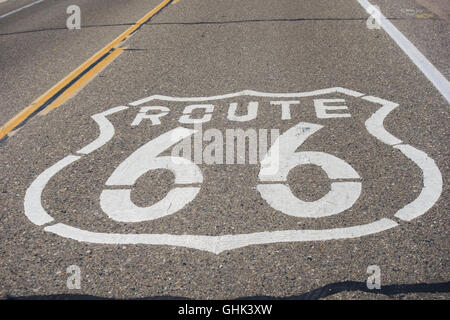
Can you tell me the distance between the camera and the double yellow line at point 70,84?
5.22 m

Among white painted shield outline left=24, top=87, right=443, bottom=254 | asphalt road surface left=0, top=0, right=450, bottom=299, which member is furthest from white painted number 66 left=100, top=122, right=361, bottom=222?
white painted shield outline left=24, top=87, right=443, bottom=254

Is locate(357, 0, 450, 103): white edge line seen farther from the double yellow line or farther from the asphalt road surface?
the double yellow line

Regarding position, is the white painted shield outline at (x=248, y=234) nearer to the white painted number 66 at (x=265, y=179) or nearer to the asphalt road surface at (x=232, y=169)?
the asphalt road surface at (x=232, y=169)

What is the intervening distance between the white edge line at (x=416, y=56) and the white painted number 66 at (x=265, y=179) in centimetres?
178

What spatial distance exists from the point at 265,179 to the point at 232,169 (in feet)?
1.06

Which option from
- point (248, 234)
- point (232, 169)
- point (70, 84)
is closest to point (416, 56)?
point (232, 169)

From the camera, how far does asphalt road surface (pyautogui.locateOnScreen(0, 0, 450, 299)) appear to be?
271 cm

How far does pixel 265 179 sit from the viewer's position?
3.60 meters

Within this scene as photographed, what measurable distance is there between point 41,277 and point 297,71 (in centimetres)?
417

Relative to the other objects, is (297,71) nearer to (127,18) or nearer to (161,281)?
(161,281)

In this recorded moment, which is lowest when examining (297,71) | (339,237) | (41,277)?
(41,277)

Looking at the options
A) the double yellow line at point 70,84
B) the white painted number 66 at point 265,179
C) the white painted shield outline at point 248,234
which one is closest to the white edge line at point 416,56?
the white painted shield outline at point 248,234

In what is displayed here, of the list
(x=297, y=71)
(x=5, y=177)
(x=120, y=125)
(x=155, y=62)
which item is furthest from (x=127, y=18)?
(x=5, y=177)

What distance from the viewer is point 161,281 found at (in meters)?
2.68
